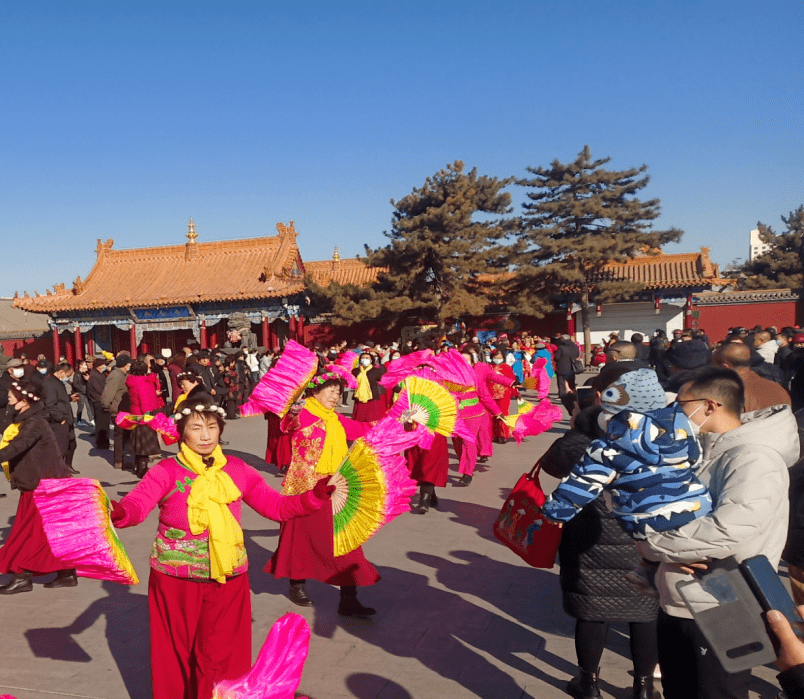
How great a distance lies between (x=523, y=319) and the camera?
2734 cm

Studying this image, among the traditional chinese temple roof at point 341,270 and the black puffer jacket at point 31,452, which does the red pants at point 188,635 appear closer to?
the black puffer jacket at point 31,452

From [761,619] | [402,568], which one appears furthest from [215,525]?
[402,568]

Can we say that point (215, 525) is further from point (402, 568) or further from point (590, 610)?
point (402, 568)

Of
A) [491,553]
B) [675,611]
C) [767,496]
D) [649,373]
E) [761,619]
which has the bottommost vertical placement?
[491,553]

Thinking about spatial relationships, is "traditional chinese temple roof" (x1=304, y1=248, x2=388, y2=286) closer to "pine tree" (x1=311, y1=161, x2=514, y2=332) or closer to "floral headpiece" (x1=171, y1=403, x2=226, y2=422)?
"pine tree" (x1=311, y1=161, x2=514, y2=332)

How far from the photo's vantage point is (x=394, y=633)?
4203 mm

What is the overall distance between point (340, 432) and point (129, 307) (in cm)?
2558

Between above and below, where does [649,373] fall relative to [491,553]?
above

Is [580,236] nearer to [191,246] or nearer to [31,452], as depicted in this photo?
[191,246]

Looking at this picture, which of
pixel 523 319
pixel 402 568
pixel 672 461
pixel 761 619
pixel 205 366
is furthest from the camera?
pixel 523 319

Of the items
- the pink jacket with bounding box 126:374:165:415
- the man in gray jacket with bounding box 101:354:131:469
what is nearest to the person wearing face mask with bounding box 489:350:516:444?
the pink jacket with bounding box 126:374:165:415

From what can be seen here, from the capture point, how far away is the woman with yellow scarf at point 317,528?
4.44 metres

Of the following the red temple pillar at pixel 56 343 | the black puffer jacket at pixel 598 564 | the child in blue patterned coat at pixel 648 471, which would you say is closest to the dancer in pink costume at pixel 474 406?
the black puffer jacket at pixel 598 564

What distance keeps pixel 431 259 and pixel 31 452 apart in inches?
801
